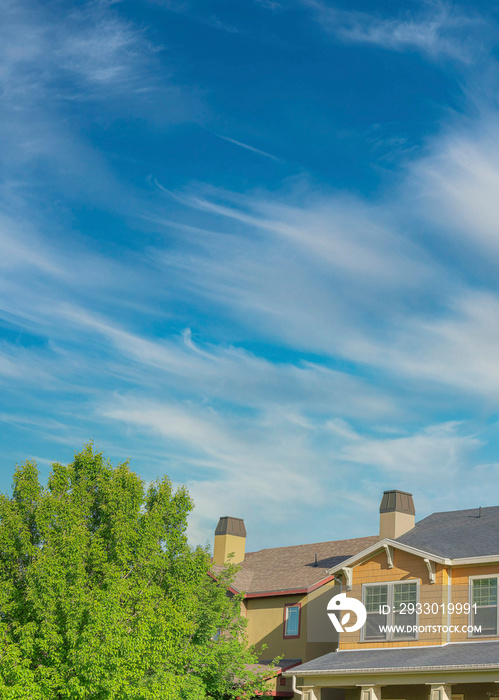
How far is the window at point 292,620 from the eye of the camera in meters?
33.7

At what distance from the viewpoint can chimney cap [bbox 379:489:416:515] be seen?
109 feet

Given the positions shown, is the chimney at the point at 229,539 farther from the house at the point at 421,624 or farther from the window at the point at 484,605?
the window at the point at 484,605

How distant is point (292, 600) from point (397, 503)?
617 centimetres

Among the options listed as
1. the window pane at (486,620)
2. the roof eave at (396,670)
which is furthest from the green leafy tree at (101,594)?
the window pane at (486,620)

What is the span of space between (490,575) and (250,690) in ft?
31.0

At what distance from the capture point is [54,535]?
23547 mm

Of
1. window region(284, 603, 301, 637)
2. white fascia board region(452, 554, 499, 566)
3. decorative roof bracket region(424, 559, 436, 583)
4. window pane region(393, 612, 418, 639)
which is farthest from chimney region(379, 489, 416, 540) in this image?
white fascia board region(452, 554, 499, 566)

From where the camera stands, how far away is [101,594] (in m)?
22.0

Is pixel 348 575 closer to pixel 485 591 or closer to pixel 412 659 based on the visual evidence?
pixel 412 659

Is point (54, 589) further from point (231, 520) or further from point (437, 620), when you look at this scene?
point (231, 520)

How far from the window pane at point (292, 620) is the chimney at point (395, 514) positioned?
4.83 metres

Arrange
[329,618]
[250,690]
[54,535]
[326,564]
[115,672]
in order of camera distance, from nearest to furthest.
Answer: [115,672], [54,535], [250,690], [329,618], [326,564]

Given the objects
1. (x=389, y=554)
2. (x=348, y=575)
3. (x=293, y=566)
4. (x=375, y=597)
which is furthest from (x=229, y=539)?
(x=389, y=554)

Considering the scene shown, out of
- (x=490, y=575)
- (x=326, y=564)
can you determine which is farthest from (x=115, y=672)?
(x=326, y=564)
